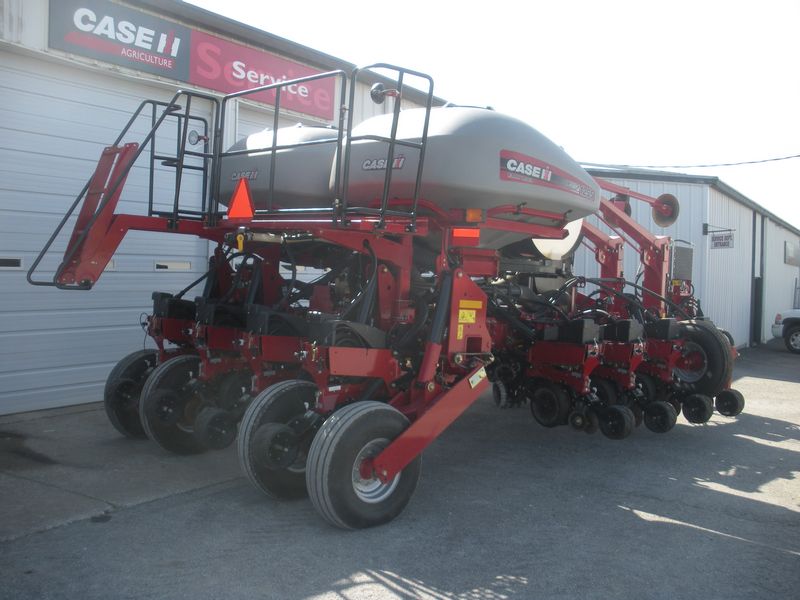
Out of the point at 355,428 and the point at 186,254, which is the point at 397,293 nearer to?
the point at 355,428

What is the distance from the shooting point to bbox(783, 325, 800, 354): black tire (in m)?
17.8

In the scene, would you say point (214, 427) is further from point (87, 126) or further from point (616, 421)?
point (87, 126)

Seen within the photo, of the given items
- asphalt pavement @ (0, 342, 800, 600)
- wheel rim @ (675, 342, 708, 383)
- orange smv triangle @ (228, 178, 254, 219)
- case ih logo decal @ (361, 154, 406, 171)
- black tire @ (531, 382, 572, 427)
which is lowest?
asphalt pavement @ (0, 342, 800, 600)

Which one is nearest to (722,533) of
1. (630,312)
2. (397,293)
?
(397,293)

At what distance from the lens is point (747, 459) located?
6.56 metres

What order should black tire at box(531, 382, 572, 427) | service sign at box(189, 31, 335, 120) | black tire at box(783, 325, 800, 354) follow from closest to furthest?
black tire at box(531, 382, 572, 427), service sign at box(189, 31, 335, 120), black tire at box(783, 325, 800, 354)

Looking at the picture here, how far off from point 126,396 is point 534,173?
3.92 meters

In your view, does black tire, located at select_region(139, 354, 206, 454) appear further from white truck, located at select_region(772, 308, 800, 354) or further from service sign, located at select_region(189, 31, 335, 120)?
white truck, located at select_region(772, 308, 800, 354)

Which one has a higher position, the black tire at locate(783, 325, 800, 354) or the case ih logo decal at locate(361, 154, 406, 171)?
the case ih logo decal at locate(361, 154, 406, 171)

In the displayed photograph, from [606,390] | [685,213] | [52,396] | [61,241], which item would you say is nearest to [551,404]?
[606,390]

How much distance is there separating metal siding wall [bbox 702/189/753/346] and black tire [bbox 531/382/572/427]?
9.35m

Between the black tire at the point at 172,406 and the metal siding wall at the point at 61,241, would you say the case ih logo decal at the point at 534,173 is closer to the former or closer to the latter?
the black tire at the point at 172,406

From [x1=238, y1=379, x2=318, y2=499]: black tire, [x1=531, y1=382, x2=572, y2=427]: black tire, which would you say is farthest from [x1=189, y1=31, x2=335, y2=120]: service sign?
[x1=238, y1=379, x2=318, y2=499]: black tire

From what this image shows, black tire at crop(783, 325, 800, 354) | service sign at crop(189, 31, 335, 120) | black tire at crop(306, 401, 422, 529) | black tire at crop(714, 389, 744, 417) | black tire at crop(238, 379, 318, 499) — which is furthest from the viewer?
black tire at crop(783, 325, 800, 354)
